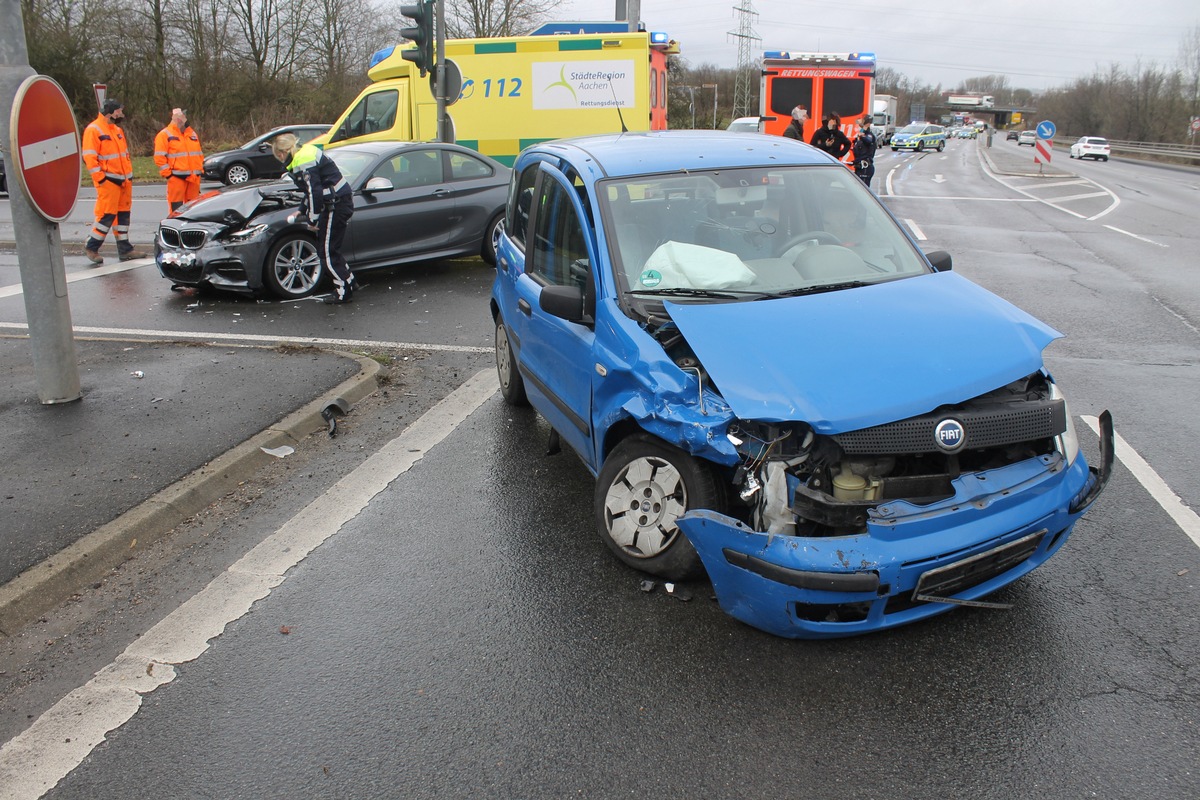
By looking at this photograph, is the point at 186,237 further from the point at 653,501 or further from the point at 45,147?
the point at 653,501

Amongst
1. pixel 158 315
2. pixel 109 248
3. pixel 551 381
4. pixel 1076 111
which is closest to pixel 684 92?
pixel 109 248

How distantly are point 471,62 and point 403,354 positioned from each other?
9.69m

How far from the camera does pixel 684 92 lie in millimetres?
58844

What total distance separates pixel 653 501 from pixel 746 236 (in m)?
1.55

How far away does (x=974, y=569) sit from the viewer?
3242 millimetres

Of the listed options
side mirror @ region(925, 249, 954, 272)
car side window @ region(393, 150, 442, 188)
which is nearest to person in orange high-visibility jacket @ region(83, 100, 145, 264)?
car side window @ region(393, 150, 442, 188)

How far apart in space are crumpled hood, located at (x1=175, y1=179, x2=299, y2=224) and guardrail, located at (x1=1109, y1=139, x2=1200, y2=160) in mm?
54016


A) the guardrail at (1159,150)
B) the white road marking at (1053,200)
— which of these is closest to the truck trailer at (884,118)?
the guardrail at (1159,150)

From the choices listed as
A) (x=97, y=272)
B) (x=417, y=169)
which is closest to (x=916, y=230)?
(x=417, y=169)

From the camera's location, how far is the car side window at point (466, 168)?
11.3 metres

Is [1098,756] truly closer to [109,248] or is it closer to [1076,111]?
[109,248]

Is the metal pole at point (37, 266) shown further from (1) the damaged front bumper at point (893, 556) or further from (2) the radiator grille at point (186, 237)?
(1) the damaged front bumper at point (893, 556)

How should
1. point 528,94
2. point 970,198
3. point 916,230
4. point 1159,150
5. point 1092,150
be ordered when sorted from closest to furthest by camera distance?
point 916,230 < point 528,94 < point 970,198 < point 1092,150 < point 1159,150

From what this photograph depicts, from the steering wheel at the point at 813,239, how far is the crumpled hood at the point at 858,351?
1.74 ft
